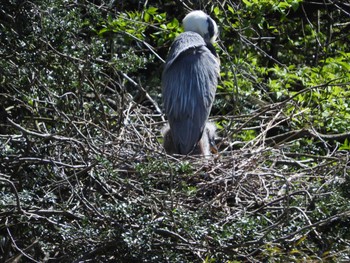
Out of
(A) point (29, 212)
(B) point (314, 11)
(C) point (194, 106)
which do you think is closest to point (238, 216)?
(A) point (29, 212)

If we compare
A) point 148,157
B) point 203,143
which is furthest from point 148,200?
point 203,143

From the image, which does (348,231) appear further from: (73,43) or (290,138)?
(73,43)

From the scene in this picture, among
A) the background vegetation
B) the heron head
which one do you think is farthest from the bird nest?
the heron head

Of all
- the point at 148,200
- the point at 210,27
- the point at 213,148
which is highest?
the point at 210,27

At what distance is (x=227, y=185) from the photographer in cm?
532

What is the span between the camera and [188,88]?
620 centimetres

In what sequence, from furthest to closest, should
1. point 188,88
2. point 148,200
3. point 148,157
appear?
point 188,88
point 148,157
point 148,200

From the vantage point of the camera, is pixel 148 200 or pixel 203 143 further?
pixel 203 143

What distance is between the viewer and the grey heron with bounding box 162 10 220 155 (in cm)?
614

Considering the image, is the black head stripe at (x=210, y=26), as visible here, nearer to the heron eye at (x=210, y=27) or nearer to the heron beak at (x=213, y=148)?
the heron eye at (x=210, y=27)

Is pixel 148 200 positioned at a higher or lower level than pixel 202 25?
lower

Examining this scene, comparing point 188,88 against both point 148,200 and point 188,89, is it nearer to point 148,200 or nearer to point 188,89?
point 188,89

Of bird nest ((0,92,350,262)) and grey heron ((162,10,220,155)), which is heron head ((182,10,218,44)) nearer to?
grey heron ((162,10,220,155))

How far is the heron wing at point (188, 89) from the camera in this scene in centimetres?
614
